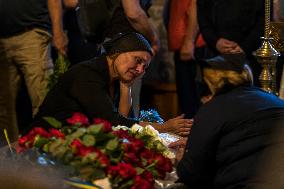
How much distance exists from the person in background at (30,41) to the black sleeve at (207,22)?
104 cm

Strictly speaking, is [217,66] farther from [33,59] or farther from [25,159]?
[33,59]

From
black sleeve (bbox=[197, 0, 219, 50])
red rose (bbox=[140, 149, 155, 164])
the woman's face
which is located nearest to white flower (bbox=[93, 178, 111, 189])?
red rose (bbox=[140, 149, 155, 164])

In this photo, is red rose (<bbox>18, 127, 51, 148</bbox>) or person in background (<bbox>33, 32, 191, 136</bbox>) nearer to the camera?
red rose (<bbox>18, 127, 51, 148</bbox>)

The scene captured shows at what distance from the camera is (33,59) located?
6.18 metres

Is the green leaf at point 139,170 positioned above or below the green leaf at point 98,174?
below

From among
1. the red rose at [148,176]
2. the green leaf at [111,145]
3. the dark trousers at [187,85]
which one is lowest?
the dark trousers at [187,85]

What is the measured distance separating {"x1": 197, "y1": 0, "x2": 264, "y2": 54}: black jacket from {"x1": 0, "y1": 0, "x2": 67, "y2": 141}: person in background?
1.16 metres

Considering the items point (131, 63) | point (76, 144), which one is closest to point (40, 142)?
point (76, 144)

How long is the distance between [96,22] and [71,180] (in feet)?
9.11

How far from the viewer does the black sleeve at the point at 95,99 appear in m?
4.42

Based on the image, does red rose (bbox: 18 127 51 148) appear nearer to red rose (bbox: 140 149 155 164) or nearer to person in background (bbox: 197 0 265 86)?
red rose (bbox: 140 149 155 164)

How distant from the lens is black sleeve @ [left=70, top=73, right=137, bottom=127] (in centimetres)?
442

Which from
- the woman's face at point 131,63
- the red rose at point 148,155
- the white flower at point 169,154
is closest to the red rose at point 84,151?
the red rose at point 148,155

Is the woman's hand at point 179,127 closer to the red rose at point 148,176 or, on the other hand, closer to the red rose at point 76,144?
the red rose at point 148,176
